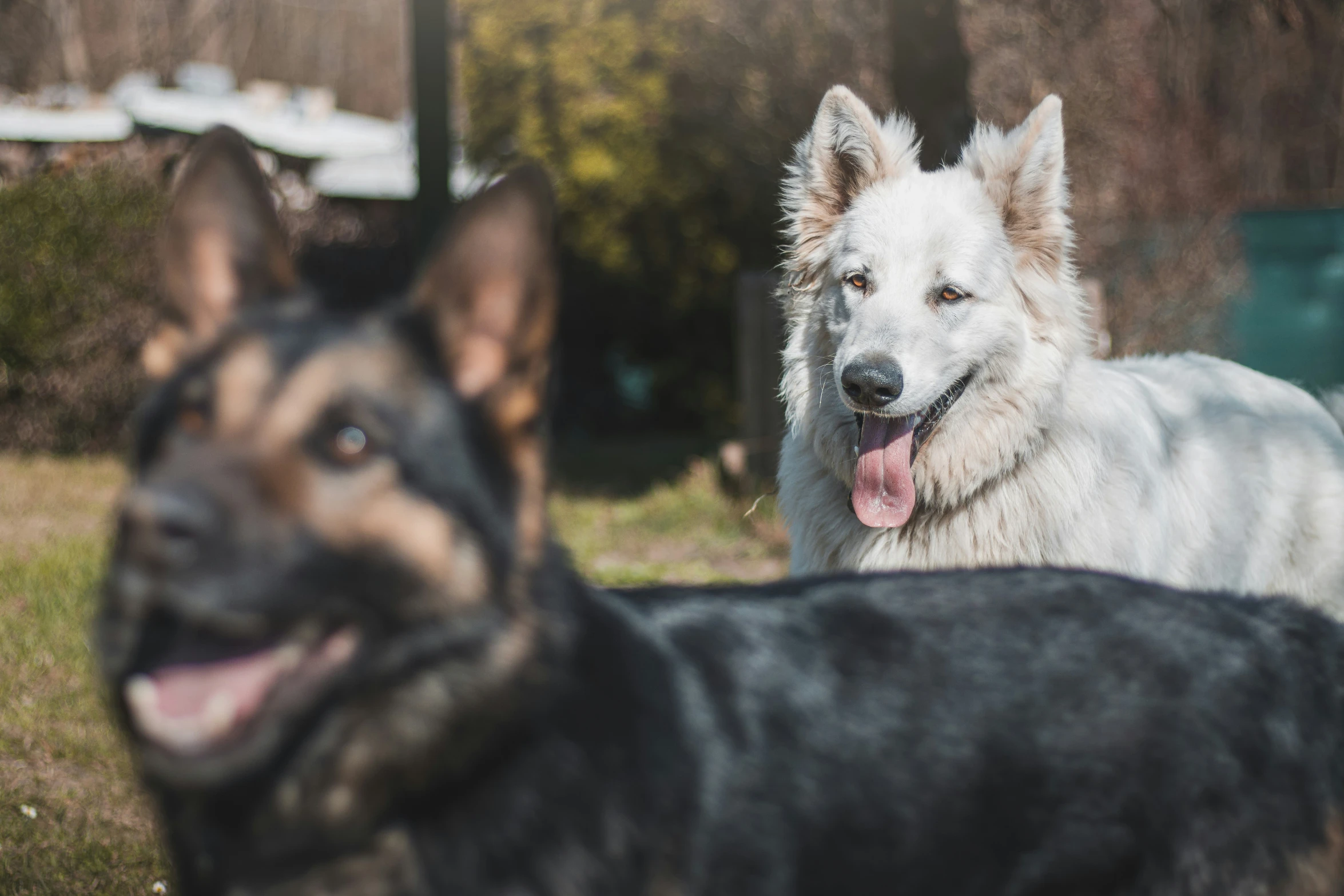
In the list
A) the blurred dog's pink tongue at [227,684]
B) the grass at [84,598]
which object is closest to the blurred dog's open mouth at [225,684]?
the blurred dog's pink tongue at [227,684]

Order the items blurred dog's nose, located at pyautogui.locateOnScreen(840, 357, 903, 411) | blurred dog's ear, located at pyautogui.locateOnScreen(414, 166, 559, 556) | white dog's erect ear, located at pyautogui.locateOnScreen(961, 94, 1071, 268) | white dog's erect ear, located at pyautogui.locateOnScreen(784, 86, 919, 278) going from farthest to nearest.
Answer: white dog's erect ear, located at pyautogui.locateOnScreen(784, 86, 919, 278), white dog's erect ear, located at pyautogui.locateOnScreen(961, 94, 1071, 268), blurred dog's nose, located at pyautogui.locateOnScreen(840, 357, 903, 411), blurred dog's ear, located at pyautogui.locateOnScreen(414, 166, 559, 556)

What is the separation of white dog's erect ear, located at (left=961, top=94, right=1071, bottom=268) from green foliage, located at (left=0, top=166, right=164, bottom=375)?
33.2 feet

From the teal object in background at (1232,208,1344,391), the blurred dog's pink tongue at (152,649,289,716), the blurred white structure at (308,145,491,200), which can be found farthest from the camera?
the blurred white structure at (308,145,491,200)

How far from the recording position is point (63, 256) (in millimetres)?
11820

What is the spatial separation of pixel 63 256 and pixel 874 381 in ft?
34.6

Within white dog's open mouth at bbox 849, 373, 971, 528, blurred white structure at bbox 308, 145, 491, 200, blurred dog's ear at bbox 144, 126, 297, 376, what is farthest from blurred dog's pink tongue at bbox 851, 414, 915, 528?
blurred white structure at bbox 308, 145, 491, 200

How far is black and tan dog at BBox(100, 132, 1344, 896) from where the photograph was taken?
1879mm

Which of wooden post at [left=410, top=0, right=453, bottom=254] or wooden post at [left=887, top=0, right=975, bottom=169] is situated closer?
wooden post at [left=410, top=0, right=453, bottom=254]

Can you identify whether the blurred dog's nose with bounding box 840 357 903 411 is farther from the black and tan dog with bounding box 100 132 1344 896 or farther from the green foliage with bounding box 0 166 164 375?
the green foliage with bounding box 0 166 164 375

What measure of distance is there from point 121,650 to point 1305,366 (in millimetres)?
12044

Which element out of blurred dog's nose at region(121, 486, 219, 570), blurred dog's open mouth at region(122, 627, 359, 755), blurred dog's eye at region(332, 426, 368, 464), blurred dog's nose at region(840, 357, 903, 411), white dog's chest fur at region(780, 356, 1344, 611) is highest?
blurred dog's eye at region(332, 426, 368, 464)

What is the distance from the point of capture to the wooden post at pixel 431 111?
23.2ft

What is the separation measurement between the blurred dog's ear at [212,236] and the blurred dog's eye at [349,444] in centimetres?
40

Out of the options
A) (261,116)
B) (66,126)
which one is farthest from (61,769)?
(261,116)
